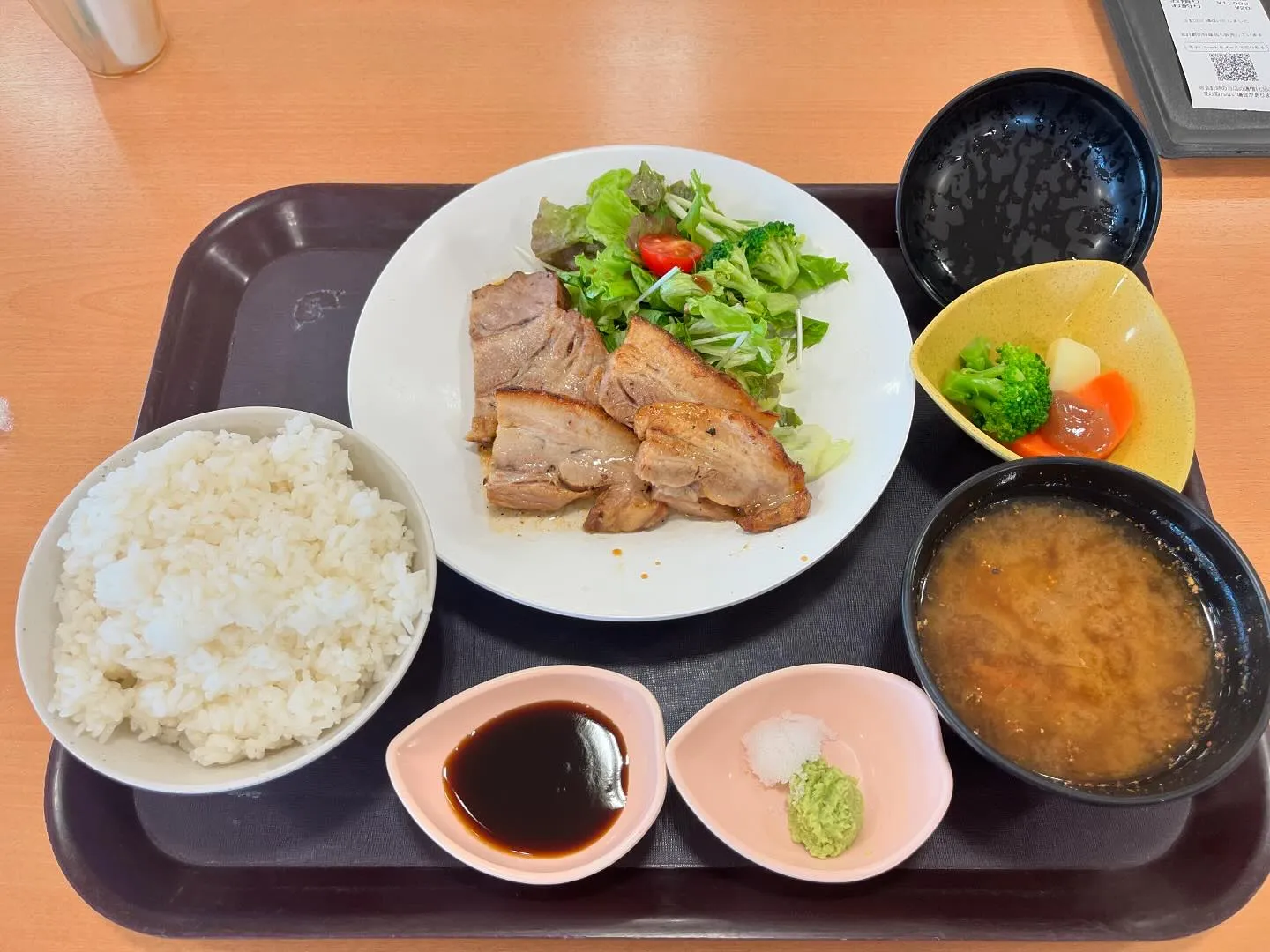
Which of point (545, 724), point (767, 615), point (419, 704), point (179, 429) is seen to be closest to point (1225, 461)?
point (767, 615)

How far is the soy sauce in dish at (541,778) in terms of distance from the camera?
187 cm

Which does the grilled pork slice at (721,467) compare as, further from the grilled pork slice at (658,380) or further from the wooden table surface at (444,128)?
the wooden table surface at (444,128)

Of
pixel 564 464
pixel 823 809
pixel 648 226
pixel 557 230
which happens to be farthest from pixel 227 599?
pixel 648 226

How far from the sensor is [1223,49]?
3.21 meters

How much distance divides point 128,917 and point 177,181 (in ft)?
8.14

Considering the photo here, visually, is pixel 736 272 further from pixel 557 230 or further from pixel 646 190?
pixel 557 230

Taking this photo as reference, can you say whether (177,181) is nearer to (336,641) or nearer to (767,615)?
(336,641)

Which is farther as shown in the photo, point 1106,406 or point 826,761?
point 1106,406

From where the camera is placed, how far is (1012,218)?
2.69m

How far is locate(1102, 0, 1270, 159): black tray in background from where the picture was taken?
3066mm

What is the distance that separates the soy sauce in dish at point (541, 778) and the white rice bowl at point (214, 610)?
0.31 m

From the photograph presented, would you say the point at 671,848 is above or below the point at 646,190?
below

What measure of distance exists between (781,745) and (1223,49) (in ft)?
10.9

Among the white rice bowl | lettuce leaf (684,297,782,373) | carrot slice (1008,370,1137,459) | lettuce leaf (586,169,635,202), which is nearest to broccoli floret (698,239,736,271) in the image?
lettuce leaf (684,297,782,373)
